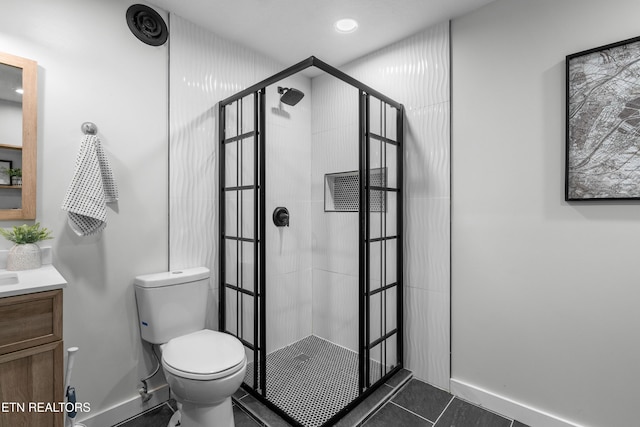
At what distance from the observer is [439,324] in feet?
6.63

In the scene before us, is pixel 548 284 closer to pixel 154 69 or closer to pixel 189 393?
pixel 189 393

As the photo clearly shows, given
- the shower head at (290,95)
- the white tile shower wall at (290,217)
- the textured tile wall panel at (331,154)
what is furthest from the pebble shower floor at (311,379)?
the shower head at (290,95)

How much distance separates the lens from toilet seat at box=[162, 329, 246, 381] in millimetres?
1357

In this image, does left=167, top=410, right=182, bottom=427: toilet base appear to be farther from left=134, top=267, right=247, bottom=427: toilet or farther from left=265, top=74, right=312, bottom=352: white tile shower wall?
left=265, top=74, right=312, bottom=352: white tile shower wall

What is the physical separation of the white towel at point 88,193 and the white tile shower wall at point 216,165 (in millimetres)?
416

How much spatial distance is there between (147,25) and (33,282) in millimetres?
1509

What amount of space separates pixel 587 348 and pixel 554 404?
35 cm

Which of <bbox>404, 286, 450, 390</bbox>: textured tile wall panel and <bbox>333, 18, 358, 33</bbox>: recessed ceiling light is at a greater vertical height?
<bbox>333, 18, 358, 33</bbox>: recessed ceiling light

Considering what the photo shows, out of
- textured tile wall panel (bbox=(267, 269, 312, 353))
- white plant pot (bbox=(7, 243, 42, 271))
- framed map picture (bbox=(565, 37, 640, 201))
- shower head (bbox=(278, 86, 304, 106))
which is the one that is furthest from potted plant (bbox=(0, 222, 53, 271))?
framed map picture (bbox=(565, 37, 640, 201))

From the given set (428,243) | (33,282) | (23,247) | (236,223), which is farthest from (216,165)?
(428,243)

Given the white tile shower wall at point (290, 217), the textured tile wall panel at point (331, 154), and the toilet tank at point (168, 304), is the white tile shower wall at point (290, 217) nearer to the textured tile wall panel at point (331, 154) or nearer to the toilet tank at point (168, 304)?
the textured tile wall panel at point (331, 154)

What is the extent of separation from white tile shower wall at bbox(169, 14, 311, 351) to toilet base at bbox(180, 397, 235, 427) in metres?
0.71

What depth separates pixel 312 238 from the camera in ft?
9.05

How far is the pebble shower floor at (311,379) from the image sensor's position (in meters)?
1.75
